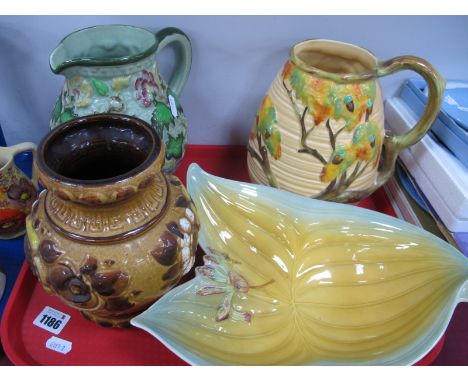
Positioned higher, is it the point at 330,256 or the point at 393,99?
the point at 393,99

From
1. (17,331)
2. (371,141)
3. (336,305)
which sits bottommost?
(17,331)

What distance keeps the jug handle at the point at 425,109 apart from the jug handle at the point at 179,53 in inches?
11.3

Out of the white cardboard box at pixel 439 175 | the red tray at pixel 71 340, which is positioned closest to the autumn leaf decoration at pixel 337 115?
the white cardboard box at pixel 439 175

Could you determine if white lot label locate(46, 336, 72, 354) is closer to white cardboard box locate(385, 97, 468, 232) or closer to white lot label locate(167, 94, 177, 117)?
white lot label locate(167, 94, 177, 117)

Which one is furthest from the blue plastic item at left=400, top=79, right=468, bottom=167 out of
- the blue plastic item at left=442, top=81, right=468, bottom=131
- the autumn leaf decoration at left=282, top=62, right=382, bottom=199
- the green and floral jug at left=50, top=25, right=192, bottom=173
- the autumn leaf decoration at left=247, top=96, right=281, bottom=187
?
the green and floral jug at left=50, top=25, right=192, bottom=173

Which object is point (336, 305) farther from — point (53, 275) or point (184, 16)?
point (184, 16)

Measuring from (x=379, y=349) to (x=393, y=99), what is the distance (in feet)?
1.51

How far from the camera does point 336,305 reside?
1.73 ft

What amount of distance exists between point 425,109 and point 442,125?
11 cm

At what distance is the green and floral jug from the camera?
524 millimetres

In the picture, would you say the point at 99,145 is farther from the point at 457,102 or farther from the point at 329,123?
the point at 457,102

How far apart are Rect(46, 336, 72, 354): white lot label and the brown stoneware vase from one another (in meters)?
0.10

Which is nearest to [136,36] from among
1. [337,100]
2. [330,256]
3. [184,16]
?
[184,16]


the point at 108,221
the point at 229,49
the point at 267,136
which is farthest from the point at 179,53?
the point at 108,221
